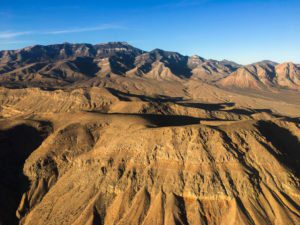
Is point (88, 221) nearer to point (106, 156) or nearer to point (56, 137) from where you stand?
point (106, 156)

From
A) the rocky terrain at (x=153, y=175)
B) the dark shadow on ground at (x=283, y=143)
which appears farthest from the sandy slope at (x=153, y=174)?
the dark shadow on ground at (x=283, y=143)

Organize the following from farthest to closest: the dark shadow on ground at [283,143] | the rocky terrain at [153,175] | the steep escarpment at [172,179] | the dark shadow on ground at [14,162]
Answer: the dark shadow on ground at [283,143], the dark shadow on ground at [14,162], the rocky terrain at [153,175], the steep escarpment at [172,179]

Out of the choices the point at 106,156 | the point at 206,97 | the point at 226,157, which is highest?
the point at 226,157

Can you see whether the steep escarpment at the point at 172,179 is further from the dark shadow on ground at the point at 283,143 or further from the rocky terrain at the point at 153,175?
the dark shadow on ground at the point at 283,143

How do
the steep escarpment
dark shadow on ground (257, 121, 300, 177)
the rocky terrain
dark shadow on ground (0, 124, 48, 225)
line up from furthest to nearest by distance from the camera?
dark shadow on ground (257, 121, 300, 177), dark shadow on ground (0, 124, 48, 225), the rocky terrain, the steep escarpment

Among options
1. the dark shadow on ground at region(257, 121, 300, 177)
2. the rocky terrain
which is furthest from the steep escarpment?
the dark shadow on ground at region(257, 121, 300, 177)

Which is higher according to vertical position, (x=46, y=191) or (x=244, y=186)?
(x=244, y=186)

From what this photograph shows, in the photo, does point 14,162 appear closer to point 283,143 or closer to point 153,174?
point 153,174

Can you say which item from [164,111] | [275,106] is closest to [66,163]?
[164,111]

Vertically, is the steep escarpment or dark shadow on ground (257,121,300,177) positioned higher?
dark shadow on ground (257,121,300,177)

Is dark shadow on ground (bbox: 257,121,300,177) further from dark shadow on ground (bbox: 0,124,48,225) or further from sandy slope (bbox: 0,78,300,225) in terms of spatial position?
dark shadow on ground (bbox: 0,124,48,225)

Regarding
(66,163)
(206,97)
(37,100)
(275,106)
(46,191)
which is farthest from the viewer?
(206,97)
